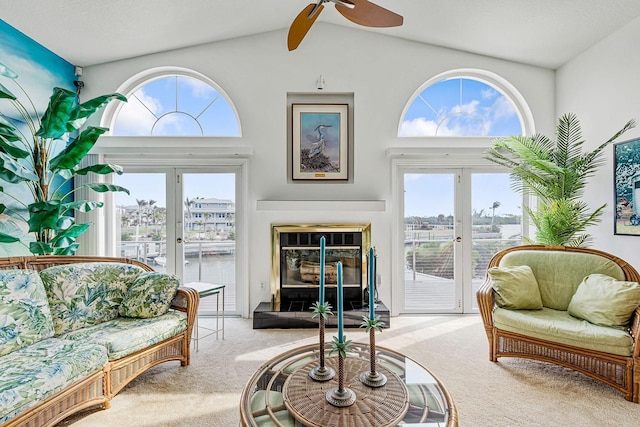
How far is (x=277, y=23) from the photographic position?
3498 millimetres

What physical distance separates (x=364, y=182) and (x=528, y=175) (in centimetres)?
171

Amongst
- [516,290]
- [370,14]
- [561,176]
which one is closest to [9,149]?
[370,14]

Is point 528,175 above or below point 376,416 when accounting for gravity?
above

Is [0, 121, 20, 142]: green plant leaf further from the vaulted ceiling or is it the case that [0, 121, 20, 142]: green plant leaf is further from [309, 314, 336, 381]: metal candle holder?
[309, 314, 336, 381]: metal candle holder

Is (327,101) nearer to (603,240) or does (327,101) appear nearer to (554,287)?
(554,287)

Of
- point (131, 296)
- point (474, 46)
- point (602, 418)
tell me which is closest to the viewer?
point (602, 418)

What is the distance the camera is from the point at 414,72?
368cm

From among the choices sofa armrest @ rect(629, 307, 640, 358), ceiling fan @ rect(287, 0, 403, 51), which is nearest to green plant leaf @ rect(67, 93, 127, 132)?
ceiling fan @ rect(287, 0, 403, 51)

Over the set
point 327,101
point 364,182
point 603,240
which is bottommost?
point 603,240

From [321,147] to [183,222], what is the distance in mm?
1900

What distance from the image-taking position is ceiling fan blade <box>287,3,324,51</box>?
1.83m

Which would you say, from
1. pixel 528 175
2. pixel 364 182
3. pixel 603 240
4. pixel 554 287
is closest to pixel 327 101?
pixel 364 182

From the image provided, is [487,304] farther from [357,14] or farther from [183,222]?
[183,222]

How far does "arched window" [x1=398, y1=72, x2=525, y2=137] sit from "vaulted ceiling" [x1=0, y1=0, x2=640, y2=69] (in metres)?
0.38
